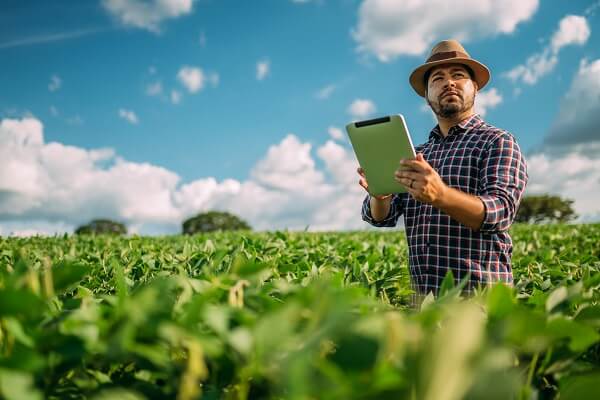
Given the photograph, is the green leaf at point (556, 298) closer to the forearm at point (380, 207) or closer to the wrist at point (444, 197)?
the wrist at point (444, 197)

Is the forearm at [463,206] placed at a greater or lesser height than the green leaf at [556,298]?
greater

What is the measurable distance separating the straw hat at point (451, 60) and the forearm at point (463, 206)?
137cm

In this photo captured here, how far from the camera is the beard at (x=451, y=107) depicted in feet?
12.0

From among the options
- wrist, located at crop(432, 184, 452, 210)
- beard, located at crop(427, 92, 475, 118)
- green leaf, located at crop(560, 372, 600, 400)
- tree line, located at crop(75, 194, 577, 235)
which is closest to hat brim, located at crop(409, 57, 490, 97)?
beard, located at crop(427, 92, 475, 118)

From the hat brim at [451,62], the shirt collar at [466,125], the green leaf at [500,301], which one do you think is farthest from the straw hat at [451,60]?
the green leaf at [500,301]

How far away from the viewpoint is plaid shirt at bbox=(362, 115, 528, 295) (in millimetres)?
3119

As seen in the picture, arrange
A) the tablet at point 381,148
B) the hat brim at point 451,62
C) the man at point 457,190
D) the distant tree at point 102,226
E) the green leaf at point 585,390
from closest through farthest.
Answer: the green leaf at point 585,390, the man at point 457,190, the tablet at point 381,148, the hat brim at point 451,62, the distant tree at point 102,226

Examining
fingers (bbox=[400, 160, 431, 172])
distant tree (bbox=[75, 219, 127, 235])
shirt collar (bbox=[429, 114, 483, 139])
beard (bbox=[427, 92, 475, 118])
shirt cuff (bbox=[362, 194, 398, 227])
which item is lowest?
shirt cuff (bbox=[362, 194, 398, 227])

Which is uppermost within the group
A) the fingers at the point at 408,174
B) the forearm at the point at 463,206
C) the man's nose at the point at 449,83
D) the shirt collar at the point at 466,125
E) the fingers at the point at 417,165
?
the man's nose at the point at 449,83

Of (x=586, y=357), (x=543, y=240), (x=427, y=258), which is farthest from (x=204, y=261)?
(x=543, y=240)

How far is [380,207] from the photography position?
391cm

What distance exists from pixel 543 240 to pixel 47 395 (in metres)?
11.3

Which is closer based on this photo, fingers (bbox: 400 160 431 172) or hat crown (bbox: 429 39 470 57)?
fingers (bbox: 400 160 431 172)

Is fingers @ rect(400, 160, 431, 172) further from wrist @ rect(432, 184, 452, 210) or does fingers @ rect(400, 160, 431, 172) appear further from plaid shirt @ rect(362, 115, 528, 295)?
plaid shirt @ rect(362, 115, 528, 295)
